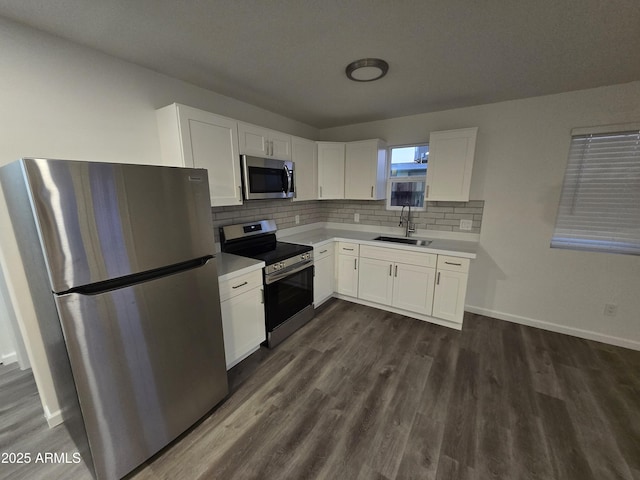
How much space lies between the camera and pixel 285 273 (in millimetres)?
2404

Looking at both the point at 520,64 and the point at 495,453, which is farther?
the point at 520,64

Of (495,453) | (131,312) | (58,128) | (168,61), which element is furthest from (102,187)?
(495,453)

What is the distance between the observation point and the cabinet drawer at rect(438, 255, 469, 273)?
2506mm

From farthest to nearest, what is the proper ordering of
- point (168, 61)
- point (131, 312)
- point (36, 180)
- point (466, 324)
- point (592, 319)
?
point (466, 324) → point (592, 319) → point (168, 61) → point (131, 312) → point (36, 180)

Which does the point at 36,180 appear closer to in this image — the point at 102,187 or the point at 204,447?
the point at 102,187

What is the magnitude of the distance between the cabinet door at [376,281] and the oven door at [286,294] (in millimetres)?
727

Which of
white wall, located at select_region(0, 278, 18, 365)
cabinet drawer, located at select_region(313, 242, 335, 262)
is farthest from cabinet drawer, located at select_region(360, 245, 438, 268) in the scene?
white wall, located at select_region(0, 278, 18, 365)

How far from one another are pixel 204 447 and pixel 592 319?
3.66 meters

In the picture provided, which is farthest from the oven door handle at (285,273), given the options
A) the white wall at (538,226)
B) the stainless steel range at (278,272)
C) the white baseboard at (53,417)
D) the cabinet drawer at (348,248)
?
the white wall at (538,226)

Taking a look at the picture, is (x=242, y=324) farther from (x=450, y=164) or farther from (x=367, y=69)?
(x=450, y=164)

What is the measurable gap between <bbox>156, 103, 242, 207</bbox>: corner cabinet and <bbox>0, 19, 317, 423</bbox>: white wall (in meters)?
0.15

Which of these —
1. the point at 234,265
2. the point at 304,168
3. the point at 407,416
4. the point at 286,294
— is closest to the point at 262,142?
the point at 304,168

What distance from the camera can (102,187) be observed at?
1.08 metres

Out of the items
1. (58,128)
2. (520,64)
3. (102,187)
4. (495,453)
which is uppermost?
(520,64)
